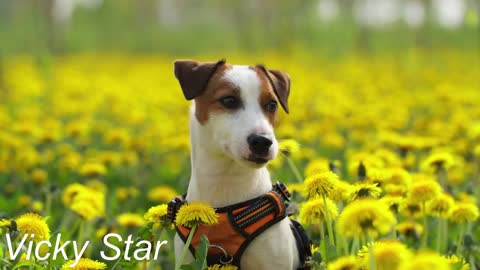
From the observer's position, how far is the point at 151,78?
1295 cm

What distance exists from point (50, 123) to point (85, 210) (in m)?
2.40

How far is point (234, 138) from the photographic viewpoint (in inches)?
101

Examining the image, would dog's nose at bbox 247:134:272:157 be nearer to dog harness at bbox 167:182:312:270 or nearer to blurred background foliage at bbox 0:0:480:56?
dog harness at bbox 167:182:312:270

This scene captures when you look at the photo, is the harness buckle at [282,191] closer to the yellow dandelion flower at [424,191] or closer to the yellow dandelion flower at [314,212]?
the yellow dandelion flower at [314,212]

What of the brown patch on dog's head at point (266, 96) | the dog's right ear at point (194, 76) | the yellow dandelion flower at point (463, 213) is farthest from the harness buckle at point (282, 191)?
the yellow dandelion flower at point (463, 213)

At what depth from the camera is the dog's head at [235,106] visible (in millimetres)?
2525

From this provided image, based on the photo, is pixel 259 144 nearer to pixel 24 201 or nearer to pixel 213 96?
pixel 213 96

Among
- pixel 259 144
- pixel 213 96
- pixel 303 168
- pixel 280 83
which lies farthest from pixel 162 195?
pixel 259 144

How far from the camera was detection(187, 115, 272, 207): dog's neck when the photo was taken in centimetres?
274

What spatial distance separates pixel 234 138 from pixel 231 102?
17cm

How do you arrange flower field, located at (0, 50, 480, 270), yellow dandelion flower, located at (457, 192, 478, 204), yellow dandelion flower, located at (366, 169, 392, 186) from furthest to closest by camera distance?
yellow dandelion flower, located at (457, 192, 478, 204), yellow dandelion flower, located at (366, 169, 392, 186), flower field, located at (0, 50, 480, 270)

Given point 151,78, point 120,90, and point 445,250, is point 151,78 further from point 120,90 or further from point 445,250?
point 445,250

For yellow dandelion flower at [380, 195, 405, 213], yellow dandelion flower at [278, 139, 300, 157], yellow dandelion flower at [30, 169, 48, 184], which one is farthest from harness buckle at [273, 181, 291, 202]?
yellow dandelion flower at [30, 169, 48, 184]

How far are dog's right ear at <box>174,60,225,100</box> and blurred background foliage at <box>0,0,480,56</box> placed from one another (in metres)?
12.7
